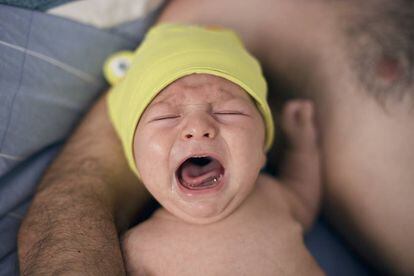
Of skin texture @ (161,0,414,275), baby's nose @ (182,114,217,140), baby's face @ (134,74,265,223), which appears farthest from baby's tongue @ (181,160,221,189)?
skin texture @ (161,0,414,275)

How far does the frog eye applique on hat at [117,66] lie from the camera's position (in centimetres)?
125

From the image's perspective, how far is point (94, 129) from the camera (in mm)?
1192

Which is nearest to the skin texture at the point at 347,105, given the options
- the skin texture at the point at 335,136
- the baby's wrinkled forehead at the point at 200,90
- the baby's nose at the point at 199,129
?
the skin texture at the point at 335,136

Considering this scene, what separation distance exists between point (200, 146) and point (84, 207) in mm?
315

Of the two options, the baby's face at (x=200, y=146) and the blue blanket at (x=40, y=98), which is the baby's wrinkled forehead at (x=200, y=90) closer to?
the baby's face at (x=200, y=146)

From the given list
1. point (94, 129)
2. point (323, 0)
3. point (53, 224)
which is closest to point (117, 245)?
point (53, 224)

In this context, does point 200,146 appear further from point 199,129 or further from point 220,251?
point 220,251

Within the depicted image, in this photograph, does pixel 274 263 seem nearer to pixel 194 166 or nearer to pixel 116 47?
pixel 194 166

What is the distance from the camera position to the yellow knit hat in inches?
37.8

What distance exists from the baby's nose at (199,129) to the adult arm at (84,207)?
28 centimetres

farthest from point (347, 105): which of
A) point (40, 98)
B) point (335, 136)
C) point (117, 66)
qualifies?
point (40, 98)

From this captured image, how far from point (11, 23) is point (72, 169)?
1.34 feet

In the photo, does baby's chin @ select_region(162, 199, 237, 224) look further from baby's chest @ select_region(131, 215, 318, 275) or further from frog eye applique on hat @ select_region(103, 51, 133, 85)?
frog eye applique on hat @ select_region(103, 51, 133, 85)

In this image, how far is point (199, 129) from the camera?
2.81ft
